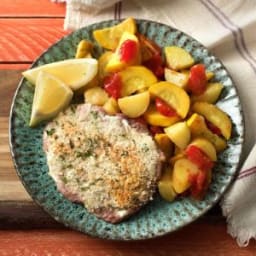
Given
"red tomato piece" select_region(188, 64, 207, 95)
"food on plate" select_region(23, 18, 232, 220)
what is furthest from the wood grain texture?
"red tomato piece" select_region(188, 64, 207, 95)

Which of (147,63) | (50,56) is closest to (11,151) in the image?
(50,56)

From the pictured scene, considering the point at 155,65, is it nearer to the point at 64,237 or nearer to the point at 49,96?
the point at 49,96

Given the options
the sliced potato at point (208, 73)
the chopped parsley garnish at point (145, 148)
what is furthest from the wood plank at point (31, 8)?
the chopped parsley garnish at point (145, 148)

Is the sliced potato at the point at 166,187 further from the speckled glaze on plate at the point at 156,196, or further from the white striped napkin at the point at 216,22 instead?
the white striped napkin at the point at 216,22

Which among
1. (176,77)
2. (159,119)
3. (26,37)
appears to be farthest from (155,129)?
(26,37)

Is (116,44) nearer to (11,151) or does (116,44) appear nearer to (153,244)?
(11,151)

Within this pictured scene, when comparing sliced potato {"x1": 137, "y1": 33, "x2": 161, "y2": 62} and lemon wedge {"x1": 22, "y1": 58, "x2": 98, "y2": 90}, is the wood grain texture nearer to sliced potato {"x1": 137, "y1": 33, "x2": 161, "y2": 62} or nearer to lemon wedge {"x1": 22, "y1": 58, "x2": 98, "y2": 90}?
lemon wedge {"x1": 22, "y1": 58, "x2": 98, "y2": 90}
